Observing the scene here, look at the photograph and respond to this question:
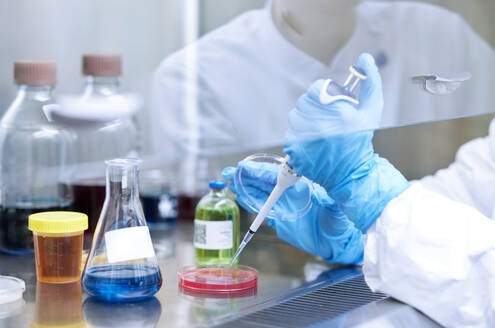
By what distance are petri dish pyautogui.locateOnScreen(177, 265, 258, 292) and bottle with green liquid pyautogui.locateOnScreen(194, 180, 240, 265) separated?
9 centimetres

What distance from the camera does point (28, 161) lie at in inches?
62.9

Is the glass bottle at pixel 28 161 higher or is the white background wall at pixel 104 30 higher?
the white background wall at pixel 104 30

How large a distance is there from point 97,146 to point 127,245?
89cm

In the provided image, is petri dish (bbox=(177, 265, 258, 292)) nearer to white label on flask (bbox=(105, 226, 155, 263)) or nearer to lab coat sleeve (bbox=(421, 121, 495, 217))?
white label on flask (bbox=(105, 226, 155, 263))

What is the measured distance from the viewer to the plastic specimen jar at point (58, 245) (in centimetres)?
122

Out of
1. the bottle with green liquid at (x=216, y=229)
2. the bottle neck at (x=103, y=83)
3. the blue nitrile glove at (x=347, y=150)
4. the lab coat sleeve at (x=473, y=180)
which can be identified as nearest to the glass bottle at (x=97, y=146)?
the bottle neck at (x=103, y=83)

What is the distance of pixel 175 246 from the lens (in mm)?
1668

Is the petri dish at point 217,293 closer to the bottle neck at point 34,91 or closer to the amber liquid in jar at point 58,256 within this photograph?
the amber liquid in jar at point 58,256

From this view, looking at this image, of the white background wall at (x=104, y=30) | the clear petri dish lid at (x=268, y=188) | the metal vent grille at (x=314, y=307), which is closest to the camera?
the metal vent grille at (x=314, y=307)

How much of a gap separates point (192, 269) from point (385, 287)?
1.27 feet

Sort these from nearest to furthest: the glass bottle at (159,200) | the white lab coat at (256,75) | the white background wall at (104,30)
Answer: the white lab coat at (256,75) → the white background wall at (104,30) → the glass bottle at (159,200)

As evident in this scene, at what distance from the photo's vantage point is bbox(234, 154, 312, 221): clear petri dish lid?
4.32 feet

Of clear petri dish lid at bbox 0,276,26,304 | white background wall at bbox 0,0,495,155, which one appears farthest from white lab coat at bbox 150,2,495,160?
clear petri dish lid at bbox 0,276,26,304

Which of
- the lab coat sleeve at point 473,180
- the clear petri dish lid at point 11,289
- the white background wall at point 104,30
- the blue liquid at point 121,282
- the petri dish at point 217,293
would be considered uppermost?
the white background wall at point 104,30
